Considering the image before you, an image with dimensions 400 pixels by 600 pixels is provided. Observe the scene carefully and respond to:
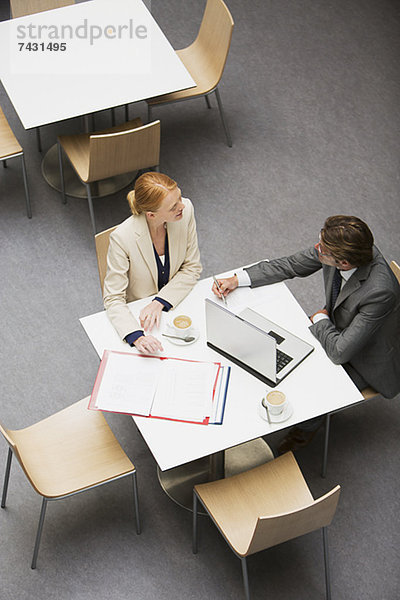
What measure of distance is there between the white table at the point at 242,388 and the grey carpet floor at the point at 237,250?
73cm

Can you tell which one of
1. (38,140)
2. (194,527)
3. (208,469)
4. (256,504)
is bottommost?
(208,469)

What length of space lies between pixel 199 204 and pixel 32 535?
2.40m

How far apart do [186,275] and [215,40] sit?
215 cm

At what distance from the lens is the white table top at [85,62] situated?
4.68 meters

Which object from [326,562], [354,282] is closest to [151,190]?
[354,282]

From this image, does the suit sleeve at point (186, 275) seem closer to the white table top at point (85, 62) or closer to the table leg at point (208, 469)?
the table leg at point (208, 469)

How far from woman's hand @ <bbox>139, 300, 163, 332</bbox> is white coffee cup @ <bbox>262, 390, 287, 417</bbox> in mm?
642

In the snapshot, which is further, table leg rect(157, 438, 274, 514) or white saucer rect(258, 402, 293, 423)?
table leg rect(157, 438, 274, 514)

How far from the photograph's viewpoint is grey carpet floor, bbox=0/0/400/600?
3.60 metres

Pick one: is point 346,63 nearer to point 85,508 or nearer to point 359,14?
point 359,14

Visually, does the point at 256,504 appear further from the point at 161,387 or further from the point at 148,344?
the point at 148,344

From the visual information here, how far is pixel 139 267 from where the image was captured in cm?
371

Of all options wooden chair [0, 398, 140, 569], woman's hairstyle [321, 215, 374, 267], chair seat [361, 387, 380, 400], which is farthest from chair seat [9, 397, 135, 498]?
woman's hairstyle [321, 215, 374, 267]

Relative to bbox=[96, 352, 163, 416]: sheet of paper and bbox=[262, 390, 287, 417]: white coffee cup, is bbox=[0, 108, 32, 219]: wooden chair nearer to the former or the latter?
bbox=[96, 352, 163, 416]: sheet of paper
